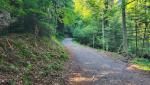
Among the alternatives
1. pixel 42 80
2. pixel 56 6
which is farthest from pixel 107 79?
pixel 56 6

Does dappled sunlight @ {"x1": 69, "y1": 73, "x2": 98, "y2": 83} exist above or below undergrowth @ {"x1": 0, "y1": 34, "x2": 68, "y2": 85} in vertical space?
below

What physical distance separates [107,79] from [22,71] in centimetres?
458

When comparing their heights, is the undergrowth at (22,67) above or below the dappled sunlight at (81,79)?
above

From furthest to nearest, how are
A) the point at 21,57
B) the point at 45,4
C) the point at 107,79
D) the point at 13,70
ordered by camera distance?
1. the point at 45,4
2. the point at 107,79
3. the point at 21,57
4. the point at 13,70

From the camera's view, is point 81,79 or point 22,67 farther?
point 81,79

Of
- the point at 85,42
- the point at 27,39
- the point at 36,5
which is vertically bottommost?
the point at 85,42

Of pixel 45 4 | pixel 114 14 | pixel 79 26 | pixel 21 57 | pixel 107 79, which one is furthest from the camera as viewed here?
pixel 79 26

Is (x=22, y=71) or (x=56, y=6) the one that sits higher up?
(x=56, y=6)

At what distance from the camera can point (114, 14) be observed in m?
36.3

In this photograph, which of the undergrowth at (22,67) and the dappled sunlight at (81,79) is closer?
the undergrowth at (22,67)

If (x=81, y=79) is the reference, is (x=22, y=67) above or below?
above

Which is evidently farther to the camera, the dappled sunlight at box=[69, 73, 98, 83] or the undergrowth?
the dappled sunlight at box=[69, 73, 98, 83]

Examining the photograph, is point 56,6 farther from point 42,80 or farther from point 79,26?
point 79,26

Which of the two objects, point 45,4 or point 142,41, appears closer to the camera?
point 45,4
